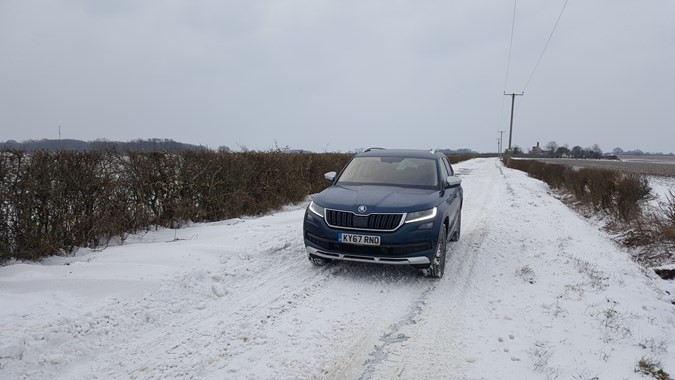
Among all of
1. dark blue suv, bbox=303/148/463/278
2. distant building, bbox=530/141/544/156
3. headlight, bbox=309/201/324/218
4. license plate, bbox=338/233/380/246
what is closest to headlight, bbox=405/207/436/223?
dark blue suv, bbox=303/148/463/278

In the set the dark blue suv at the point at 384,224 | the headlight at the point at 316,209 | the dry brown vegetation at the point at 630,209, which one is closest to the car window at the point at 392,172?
the dark blue suv at the point at 384,224

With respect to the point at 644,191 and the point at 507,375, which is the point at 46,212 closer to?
the point at 507,375

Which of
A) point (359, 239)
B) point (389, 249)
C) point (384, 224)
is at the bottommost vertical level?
point (389, 249)

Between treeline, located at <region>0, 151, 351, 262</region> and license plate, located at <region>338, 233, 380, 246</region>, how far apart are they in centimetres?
381

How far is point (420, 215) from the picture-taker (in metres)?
4.94

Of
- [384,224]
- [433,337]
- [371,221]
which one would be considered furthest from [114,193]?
[433,337]

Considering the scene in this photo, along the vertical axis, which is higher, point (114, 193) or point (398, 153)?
point (398, 153)

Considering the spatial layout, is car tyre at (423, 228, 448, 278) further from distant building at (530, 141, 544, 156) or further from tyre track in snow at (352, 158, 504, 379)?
distant building at (530, 141, 544, 156)

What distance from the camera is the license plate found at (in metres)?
4.80

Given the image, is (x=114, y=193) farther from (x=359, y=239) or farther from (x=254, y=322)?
(x=359, y=239)

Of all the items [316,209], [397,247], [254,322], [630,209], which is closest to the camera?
[254,322]

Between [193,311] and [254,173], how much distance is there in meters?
6.15

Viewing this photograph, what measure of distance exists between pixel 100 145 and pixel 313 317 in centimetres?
482

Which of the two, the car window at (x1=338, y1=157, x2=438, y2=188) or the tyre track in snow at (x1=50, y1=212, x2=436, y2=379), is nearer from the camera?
the tyre track in snow at (x1=50, y1=212, x2=436, y2=379)
